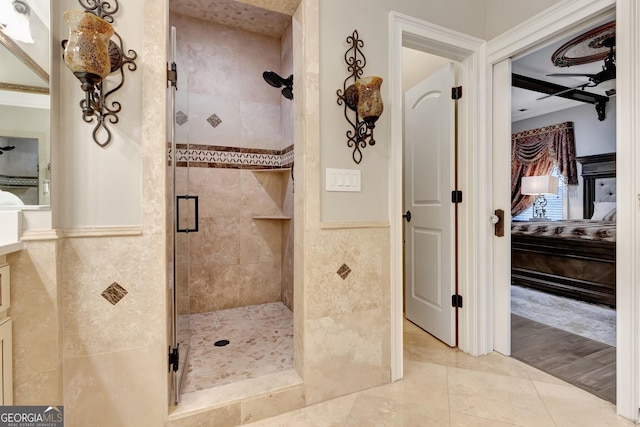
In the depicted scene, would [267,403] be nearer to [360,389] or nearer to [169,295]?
[360,389]

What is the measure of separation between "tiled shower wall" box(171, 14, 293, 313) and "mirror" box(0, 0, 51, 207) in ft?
5.43

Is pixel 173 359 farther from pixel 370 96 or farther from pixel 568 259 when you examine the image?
pixel 568 259

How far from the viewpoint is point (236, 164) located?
10.1 ft

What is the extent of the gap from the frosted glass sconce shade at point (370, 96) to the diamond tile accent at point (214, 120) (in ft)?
A: 6.06

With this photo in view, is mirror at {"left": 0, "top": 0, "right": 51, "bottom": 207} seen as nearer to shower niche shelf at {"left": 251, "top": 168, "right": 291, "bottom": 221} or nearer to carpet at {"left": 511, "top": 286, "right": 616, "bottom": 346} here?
shower niche shelf at {"left": 251, "top": 168, "right": 291, "bottom": 221}

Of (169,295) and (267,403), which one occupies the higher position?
(169,295)

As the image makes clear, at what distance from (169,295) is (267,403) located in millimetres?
738

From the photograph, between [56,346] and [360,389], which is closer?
[56,346]

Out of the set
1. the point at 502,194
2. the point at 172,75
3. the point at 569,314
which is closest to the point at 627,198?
the point at 502,194

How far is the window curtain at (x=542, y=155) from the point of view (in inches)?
237

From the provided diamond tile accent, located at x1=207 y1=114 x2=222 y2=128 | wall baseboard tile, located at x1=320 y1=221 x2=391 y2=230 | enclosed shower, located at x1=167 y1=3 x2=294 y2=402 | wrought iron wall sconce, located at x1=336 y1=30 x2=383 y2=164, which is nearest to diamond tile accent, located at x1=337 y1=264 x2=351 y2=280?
wall baseboard tile, located at x1=320 y1=221 x2=391 y2=230

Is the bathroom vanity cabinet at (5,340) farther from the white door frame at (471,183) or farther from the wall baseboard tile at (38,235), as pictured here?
the white door frame at (471,183)

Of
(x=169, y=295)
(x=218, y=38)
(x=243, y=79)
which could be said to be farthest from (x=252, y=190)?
(x=169, y=295)

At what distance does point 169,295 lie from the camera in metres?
1.45
